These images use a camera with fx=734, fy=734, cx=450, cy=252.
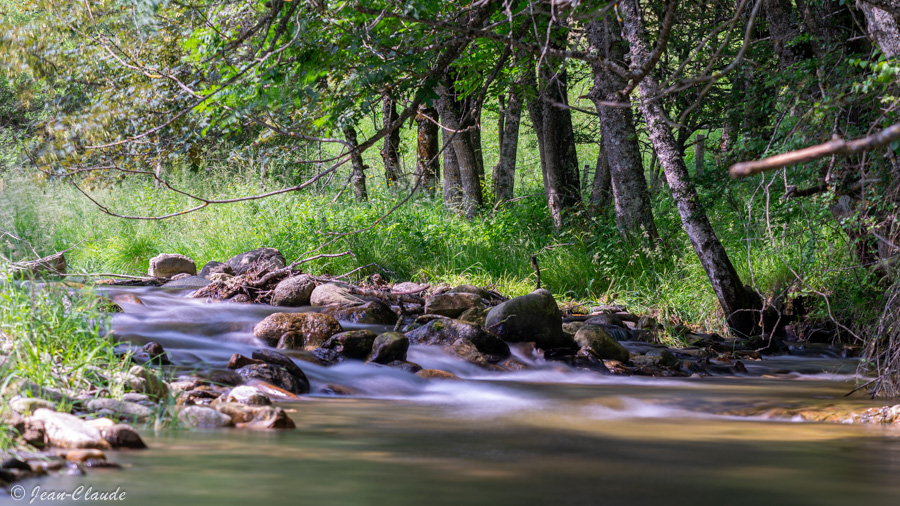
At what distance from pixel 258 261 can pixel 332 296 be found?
1892 mm

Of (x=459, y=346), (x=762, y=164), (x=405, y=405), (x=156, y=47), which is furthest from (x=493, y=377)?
(x=156, y=47)

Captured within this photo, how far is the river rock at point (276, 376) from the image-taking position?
16.4 feet

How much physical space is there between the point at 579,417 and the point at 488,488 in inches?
74.3

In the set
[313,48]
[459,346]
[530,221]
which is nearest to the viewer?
[313,48]

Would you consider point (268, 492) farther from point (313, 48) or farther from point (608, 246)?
point (608, 246)

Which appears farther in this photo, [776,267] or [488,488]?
[776,267]

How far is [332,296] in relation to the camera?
842 centimetres

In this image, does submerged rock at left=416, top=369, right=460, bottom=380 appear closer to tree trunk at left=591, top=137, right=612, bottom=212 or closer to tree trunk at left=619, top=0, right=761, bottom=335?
tree trunk at left=619, top=0, right=761, bottom=335

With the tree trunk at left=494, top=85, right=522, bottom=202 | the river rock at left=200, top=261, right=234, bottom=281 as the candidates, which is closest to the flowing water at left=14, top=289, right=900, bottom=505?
the river rock at left=200, top=261, right=234, bottom=281

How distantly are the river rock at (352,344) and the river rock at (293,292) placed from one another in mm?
2380

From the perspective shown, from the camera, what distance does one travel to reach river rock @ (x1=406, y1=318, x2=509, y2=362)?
6.77 metres

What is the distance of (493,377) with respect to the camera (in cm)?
627

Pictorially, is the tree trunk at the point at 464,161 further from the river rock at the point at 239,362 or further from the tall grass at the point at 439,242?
the river rock at the point at 239,362

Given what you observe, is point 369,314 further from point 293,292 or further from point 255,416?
point 255,416
